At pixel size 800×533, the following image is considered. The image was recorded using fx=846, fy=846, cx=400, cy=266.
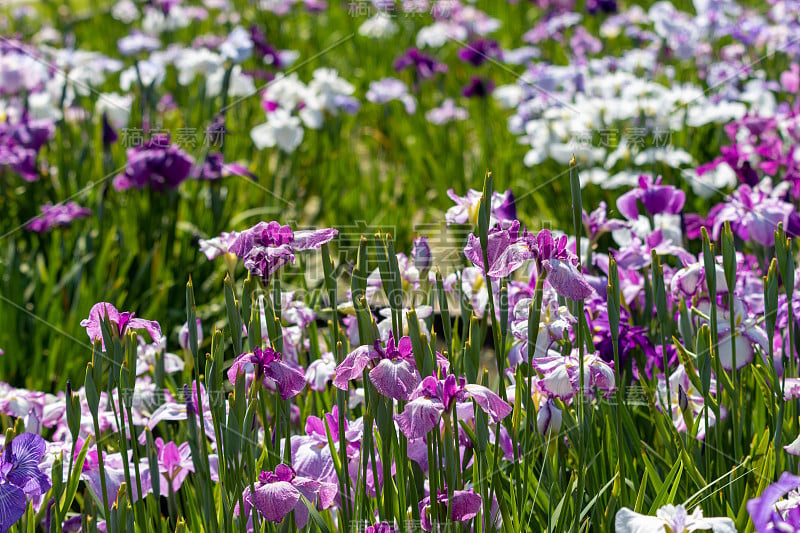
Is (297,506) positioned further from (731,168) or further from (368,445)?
(731,168)

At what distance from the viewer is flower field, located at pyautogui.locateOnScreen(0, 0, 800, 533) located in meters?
1.00

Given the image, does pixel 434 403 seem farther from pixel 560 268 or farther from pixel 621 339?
pixel 621 339

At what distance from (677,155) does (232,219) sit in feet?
4.69

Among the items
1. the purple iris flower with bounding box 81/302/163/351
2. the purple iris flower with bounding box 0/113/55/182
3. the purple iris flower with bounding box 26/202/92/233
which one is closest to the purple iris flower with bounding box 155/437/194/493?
the purple iris flower with bounding box 81/302/163/351

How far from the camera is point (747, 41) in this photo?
360 centimetres

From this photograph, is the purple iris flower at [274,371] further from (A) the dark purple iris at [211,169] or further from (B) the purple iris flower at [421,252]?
(A) the dark purple iris at [211,169]

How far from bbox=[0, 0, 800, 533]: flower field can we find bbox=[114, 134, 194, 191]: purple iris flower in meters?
0.01

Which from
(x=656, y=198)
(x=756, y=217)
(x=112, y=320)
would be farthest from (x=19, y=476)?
(x=756, y=217)

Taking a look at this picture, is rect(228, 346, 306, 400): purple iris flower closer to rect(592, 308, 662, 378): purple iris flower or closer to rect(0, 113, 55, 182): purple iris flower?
rect(592, 308, 662, 378): purple iris flower

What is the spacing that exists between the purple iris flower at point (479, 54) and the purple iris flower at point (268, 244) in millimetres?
2654

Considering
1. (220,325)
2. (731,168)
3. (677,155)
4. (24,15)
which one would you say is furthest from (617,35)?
(24,15)

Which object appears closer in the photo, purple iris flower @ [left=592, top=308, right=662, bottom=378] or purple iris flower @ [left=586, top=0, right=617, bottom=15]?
purple iris flower @ [left=592, top=308, right=662, bottom=378]

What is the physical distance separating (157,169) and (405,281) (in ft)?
4.01

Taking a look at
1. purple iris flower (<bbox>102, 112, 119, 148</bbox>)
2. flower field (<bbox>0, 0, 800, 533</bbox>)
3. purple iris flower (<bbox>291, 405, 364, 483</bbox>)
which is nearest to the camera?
flower field (<bbox>0, 0, 800, 533</bbox>)
